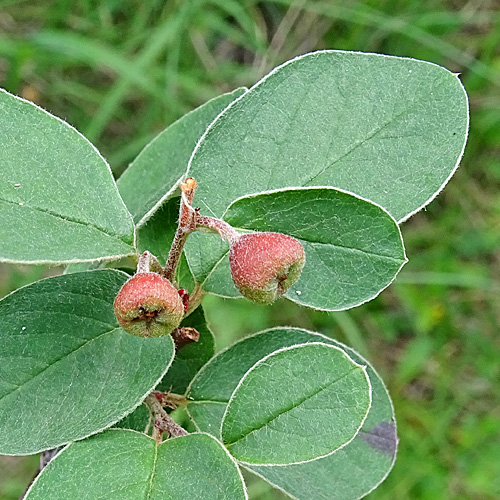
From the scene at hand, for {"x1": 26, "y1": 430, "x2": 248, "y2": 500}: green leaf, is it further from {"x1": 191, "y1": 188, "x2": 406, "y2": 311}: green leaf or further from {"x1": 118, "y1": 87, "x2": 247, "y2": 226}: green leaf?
{"x1": 118, "y1": 87, "x2": 247, "y2": 226}: green leaf

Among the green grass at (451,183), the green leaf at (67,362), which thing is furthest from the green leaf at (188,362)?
the green grass at (451,183)

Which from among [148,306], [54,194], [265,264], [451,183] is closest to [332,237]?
[265,264]

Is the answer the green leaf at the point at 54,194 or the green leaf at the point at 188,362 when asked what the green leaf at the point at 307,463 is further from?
the green leaf at the point at 54,194

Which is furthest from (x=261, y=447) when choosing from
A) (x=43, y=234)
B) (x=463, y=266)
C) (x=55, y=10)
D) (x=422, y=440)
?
(x=55, y=10)

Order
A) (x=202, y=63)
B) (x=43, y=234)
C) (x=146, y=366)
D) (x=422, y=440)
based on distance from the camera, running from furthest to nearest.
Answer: (x=202, y=63)
(x=422, y=440)
(x=146, y=366)
(x=43, y=234)

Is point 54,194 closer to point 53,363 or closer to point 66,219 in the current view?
point 66,219

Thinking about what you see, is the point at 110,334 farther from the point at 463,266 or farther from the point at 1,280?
the point at 463,266

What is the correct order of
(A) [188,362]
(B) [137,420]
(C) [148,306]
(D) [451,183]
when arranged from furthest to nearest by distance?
(D) [451,183] < (A) [188,362] < (B) [137,420] < (C) [148,306]
